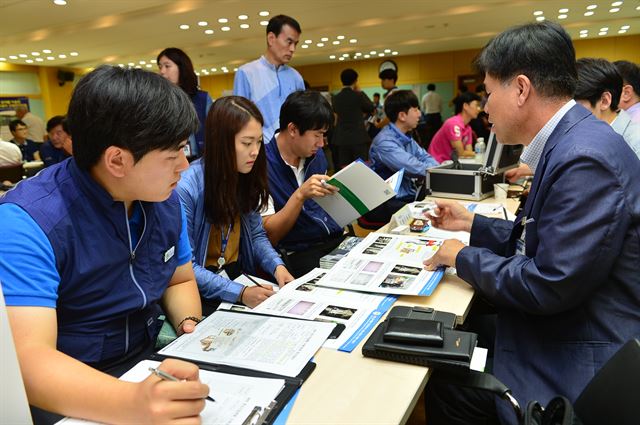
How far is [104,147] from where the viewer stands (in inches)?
38.3

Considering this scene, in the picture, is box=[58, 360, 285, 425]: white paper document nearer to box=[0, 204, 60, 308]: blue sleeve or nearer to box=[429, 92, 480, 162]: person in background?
box=[0, 204, 60, 308]: blue sleeve

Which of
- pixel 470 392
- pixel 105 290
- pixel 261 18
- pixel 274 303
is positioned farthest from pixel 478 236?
pixel 261 18

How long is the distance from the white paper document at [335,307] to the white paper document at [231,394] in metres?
0.23

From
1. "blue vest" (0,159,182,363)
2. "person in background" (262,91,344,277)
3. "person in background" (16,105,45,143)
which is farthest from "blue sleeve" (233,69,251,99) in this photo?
"person in background" (16,105,45,143)

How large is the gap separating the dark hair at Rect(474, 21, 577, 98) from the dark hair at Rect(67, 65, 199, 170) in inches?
36.2

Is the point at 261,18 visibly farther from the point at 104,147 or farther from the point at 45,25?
the point at 104,147

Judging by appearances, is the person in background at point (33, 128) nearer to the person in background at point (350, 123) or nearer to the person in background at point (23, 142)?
the person in background at point (23, 142)

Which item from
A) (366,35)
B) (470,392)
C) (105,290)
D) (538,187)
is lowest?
(470,392)

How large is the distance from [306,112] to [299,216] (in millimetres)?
536

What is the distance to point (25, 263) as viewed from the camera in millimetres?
868

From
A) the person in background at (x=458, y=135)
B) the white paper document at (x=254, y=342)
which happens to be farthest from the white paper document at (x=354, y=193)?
the person in background at (x=458, y=135)

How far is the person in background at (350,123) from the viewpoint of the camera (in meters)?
5.86

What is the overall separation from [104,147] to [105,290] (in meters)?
0.32

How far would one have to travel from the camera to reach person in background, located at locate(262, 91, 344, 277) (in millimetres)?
2309
